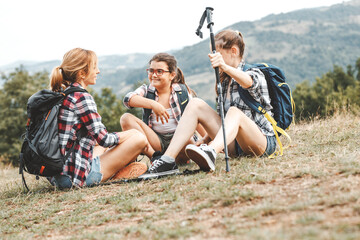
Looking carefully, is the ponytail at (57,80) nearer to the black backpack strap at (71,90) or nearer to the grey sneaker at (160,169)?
the black backpack strap at (71,90)

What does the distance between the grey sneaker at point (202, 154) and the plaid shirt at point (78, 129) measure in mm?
1131

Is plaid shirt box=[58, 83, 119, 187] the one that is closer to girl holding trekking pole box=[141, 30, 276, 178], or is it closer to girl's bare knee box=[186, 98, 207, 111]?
girl holding trekking pole box=[141, 30, 276, 178]

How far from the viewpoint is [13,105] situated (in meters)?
41.8

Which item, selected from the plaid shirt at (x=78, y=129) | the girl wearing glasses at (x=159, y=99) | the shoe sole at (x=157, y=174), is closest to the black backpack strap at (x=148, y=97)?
the girl wearing glasses at (x=159, y=99)

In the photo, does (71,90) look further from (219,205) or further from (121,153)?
(219,205)

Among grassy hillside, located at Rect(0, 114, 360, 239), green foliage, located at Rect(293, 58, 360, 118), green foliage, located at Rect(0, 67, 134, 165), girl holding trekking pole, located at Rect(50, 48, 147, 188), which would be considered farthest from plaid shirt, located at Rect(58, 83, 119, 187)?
green foliage, located at Rect(293, 58, 360, 118)

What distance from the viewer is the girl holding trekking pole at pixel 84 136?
167 inches

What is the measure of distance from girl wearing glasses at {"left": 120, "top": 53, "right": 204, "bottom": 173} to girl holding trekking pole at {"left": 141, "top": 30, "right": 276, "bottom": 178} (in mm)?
569

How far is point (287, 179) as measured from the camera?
3.30 m

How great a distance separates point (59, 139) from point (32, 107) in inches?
19.5

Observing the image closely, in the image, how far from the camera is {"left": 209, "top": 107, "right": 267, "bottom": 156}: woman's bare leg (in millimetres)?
4152

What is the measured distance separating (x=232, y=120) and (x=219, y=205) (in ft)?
4.91

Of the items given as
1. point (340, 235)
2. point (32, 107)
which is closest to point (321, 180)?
point (340, 235)

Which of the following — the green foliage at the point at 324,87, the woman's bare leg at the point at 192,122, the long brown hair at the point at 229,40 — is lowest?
the green foliage at the point at 324,87
